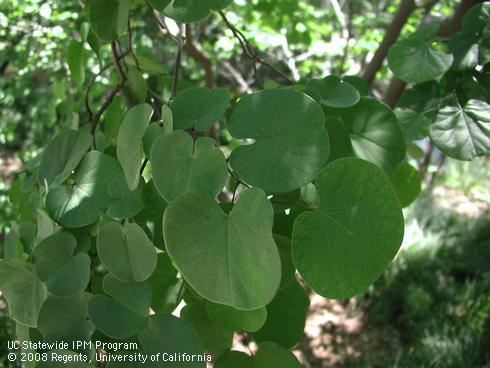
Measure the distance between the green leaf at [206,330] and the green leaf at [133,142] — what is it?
0.53 feet

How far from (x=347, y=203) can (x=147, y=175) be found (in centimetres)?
24

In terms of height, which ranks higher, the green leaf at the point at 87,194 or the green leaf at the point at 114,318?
the green leaf at the point at 87,194

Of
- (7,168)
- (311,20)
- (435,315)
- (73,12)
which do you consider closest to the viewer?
(73,12)

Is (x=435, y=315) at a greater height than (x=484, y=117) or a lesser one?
lesser

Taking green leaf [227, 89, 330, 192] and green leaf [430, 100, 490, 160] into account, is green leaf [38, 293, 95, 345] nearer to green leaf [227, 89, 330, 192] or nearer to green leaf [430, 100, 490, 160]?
green leaf [227, 89, 330, 192]

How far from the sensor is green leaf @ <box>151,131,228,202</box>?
379mm

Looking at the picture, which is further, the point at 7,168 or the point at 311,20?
the point at 7,168

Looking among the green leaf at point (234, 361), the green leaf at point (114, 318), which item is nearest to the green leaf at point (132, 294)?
the green leaf at point (114, 318)

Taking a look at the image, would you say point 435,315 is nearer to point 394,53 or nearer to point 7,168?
point 394,53

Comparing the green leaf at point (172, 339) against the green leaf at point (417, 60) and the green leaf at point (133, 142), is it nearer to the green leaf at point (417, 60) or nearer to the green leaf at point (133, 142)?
the green leaf at point (133, 142)

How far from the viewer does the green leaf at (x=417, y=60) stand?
62cm

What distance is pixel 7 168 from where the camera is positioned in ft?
13.9

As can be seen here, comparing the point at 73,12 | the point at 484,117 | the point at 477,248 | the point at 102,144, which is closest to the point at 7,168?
the point at 73,12

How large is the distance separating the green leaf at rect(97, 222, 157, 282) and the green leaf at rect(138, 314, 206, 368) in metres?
0.05
